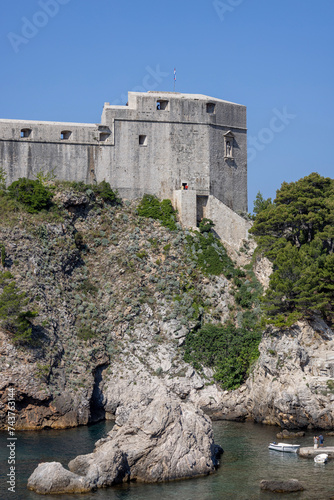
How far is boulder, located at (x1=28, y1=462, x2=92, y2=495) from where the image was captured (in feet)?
108

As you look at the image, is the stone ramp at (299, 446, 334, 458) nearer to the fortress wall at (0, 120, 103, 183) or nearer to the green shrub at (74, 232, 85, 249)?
the green shrub at (74, 232, 85, 249)

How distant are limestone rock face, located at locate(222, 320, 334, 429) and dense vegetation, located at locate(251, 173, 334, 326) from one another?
136cm

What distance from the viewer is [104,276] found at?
5528 cm

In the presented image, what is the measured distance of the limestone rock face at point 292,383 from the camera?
148 ft

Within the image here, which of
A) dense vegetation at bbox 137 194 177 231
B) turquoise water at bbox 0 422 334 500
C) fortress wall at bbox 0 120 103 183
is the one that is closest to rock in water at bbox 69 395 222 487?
turquoise water at bbox 0 422 334 500

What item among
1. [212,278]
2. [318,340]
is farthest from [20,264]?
[318,340]

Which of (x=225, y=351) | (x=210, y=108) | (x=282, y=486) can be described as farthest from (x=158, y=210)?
(x=282, y=486)

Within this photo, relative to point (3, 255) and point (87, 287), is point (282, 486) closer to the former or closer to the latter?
point (87, 287)

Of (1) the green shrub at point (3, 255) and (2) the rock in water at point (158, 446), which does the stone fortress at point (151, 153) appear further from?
(2) the rock in water at point (158, 446)

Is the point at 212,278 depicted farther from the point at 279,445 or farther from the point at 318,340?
the point at 279,445

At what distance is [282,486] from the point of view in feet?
Result: 109

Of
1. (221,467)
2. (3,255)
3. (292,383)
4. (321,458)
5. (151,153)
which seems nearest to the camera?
(221,467)

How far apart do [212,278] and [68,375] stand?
13453 millimetres

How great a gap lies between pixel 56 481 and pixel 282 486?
9876mm
